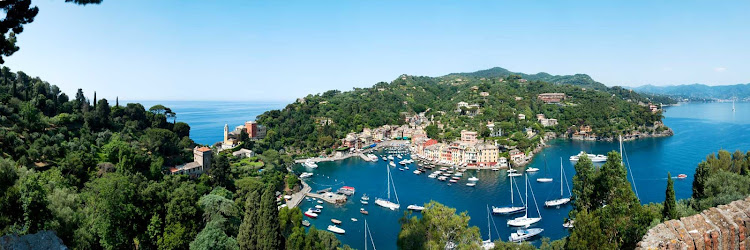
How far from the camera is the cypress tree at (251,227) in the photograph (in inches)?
392

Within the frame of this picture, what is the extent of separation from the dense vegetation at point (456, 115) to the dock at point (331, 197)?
15.5 m

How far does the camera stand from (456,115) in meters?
51.3

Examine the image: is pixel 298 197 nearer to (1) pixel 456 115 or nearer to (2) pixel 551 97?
(1) pixel 456 115

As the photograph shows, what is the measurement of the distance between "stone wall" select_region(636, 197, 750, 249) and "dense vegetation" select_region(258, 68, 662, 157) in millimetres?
31739

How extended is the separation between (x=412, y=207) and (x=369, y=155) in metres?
16.8

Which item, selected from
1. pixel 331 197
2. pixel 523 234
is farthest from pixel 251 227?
pixel 331 197

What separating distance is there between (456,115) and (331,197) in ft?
105

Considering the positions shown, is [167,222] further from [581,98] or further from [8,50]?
[581,98]

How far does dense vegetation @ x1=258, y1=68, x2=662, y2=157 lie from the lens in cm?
4169

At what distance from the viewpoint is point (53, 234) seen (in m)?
7.16

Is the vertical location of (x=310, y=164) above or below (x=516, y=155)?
below

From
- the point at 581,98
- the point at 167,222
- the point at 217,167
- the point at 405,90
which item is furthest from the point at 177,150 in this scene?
the point at 581,98

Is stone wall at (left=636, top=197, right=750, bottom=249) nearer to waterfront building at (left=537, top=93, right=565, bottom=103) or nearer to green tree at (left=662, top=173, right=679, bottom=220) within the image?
green tree at (left=662, top=173, right=679, bottom=220)

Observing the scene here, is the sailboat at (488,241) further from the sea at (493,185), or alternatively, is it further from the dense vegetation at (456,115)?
the dense vegetation at (456,115)
